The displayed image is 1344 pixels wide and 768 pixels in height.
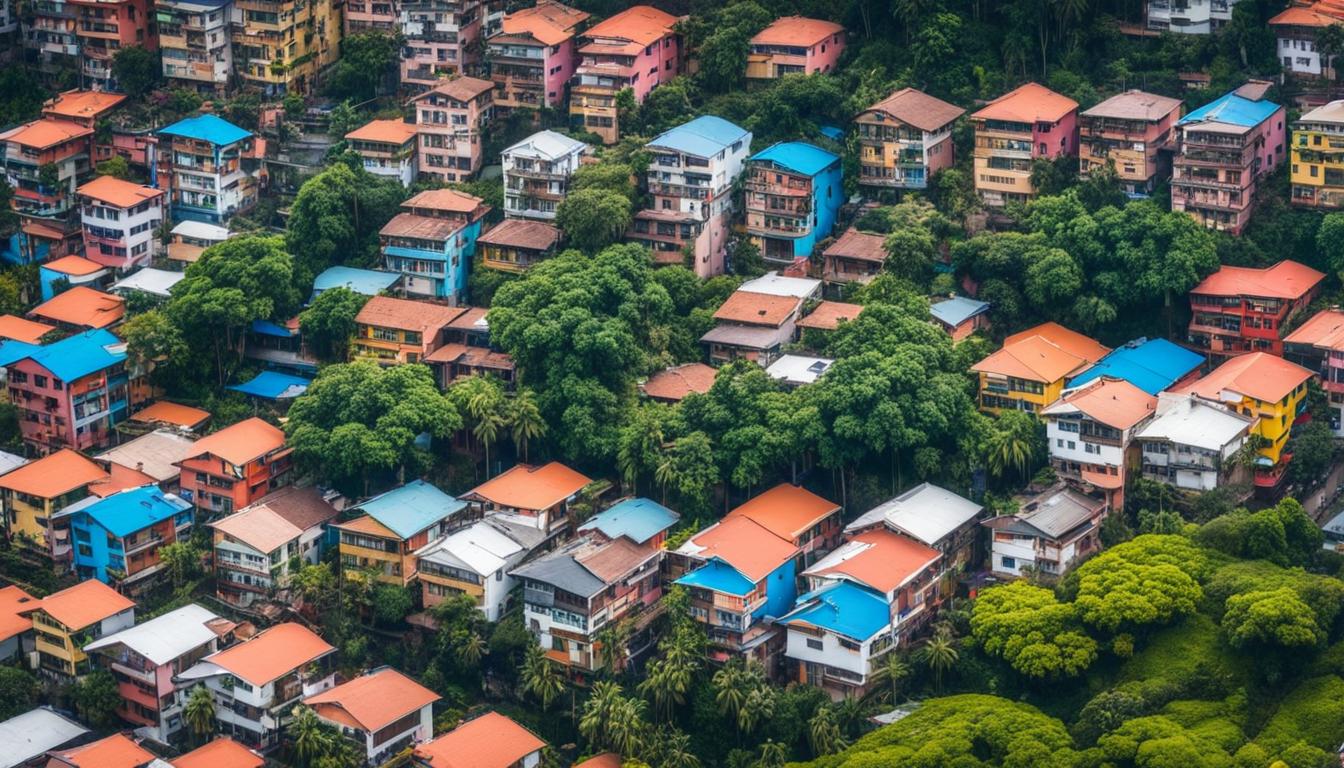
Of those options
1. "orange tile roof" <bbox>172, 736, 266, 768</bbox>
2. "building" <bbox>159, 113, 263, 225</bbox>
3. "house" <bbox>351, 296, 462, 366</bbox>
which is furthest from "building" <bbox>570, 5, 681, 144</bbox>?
"orange tile roof" <bbox>172, 736, 266, 768</bbox>

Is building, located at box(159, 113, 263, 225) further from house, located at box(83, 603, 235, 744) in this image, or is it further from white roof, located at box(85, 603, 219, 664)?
house, located at box(83, 603, 235, 744)

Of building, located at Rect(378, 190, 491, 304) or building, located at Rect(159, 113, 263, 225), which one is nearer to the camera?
building, located at Rect(378, 190, 491, 304)

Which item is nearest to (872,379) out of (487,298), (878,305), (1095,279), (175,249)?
(878,305)

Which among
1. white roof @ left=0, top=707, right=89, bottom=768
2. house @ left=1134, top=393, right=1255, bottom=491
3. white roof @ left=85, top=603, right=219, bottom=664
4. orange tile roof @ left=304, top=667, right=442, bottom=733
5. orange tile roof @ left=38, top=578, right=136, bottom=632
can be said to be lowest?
white roof @ left=0, top=707, right=89, bottom=768

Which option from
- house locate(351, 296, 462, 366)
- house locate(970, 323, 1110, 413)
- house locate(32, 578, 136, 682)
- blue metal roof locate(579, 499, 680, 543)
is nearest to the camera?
house locate(32, 578, 136, 682)

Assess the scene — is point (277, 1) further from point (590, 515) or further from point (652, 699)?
point (652, 699)

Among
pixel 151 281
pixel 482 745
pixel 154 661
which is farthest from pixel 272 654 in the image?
pixel 151 281

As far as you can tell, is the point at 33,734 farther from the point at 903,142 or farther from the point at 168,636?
the point at 903,142
